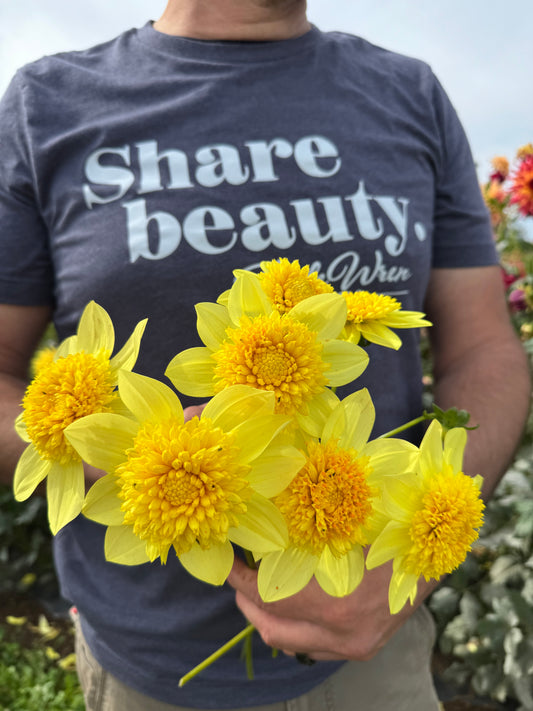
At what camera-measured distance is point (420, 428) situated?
3.52 feet

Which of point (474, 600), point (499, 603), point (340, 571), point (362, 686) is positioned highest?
point (340, 571)

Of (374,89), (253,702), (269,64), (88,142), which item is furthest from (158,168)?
(253,702)

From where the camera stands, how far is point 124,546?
375 mm

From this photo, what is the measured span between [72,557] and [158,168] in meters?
0.66

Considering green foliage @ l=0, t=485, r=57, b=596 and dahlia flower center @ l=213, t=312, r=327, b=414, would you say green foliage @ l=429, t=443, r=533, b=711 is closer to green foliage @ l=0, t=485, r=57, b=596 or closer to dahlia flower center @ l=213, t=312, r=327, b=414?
dahlia flower center @ l=213, t=312, r=327, b=414

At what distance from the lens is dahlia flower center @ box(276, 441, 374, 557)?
1.23 ft

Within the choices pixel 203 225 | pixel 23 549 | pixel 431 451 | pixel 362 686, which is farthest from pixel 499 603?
pixel 23 549

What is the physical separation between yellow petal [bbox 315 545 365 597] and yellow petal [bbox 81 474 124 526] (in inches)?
→ 5.7

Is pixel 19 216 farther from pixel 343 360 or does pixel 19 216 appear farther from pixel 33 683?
pixel 33 683

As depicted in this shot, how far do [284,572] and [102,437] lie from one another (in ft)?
0.51

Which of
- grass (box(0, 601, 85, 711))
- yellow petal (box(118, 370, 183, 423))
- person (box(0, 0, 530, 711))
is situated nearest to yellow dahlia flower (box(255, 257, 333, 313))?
yellow petal (box(118, 370, 183, 423))

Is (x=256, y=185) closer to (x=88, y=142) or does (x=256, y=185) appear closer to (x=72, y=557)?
(x=88, y=142)

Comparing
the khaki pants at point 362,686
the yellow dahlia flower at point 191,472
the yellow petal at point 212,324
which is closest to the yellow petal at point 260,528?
the yellow dahlia flower at point 191,472

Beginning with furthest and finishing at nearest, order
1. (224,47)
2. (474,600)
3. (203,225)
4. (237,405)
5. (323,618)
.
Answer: (474,600), (224,47), (203,225), (323,618), (237,405)
